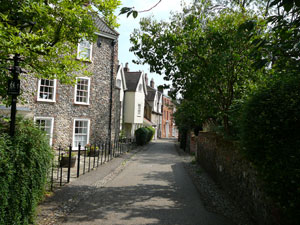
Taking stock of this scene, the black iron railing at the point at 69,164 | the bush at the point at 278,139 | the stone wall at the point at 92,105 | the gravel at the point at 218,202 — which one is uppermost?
the stone wall at the point at 92,105

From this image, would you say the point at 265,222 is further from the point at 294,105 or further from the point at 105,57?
the point at 105,57

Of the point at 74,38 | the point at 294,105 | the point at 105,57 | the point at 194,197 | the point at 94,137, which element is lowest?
the point at 194,197

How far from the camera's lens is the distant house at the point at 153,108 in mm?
42438

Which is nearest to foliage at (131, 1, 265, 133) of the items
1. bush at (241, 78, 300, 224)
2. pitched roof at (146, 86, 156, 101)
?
bush at (241, 78, 300, 224)

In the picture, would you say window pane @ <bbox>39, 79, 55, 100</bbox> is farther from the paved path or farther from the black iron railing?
the paved path

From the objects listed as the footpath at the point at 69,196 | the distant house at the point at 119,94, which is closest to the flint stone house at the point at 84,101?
the distant house at the point at 119,94

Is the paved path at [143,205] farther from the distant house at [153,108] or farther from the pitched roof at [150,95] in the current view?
the pitched roof at [150,95]

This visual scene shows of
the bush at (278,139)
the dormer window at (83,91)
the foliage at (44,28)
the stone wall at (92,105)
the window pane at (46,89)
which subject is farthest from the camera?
the dormer window at (83,91)

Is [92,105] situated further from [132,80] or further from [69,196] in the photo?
[132,80]

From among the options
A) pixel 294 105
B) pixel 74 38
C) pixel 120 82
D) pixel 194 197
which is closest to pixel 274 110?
pixel 294 105

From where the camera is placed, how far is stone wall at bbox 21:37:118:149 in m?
15.2

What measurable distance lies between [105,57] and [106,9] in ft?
34.8

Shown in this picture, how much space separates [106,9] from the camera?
7004 mm

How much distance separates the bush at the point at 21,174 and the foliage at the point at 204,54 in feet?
16.3
